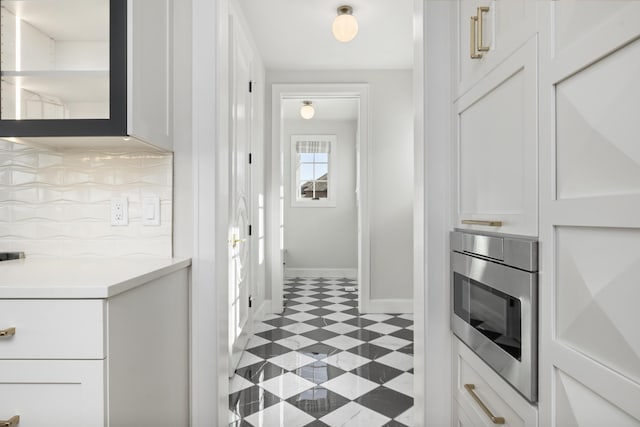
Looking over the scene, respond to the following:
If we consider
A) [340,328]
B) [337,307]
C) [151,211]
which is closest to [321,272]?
[337,307]

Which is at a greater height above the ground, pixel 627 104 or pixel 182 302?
pixel 627 104

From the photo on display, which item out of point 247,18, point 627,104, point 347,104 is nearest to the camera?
point 627,104

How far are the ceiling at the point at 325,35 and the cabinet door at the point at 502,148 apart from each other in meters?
1.73

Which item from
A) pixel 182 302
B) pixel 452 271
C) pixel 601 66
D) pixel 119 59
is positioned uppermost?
pixel 119 59

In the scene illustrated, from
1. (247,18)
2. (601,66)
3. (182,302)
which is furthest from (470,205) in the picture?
(247,18)

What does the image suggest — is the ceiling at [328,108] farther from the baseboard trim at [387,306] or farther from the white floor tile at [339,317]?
the white floor tile at [339,317]

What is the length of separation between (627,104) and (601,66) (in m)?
0.11

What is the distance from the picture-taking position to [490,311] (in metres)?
1.14

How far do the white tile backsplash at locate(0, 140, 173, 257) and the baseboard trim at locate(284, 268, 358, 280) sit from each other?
15.1 feet

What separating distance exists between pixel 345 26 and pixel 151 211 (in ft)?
6.33

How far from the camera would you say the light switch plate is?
154 cm

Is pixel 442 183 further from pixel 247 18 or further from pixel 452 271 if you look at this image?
pixel 247 18

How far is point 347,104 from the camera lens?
5.21 m

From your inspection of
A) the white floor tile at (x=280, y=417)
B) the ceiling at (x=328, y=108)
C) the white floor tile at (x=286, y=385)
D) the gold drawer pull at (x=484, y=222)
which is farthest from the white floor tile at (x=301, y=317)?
the ceiling at (x=328, y=108)
